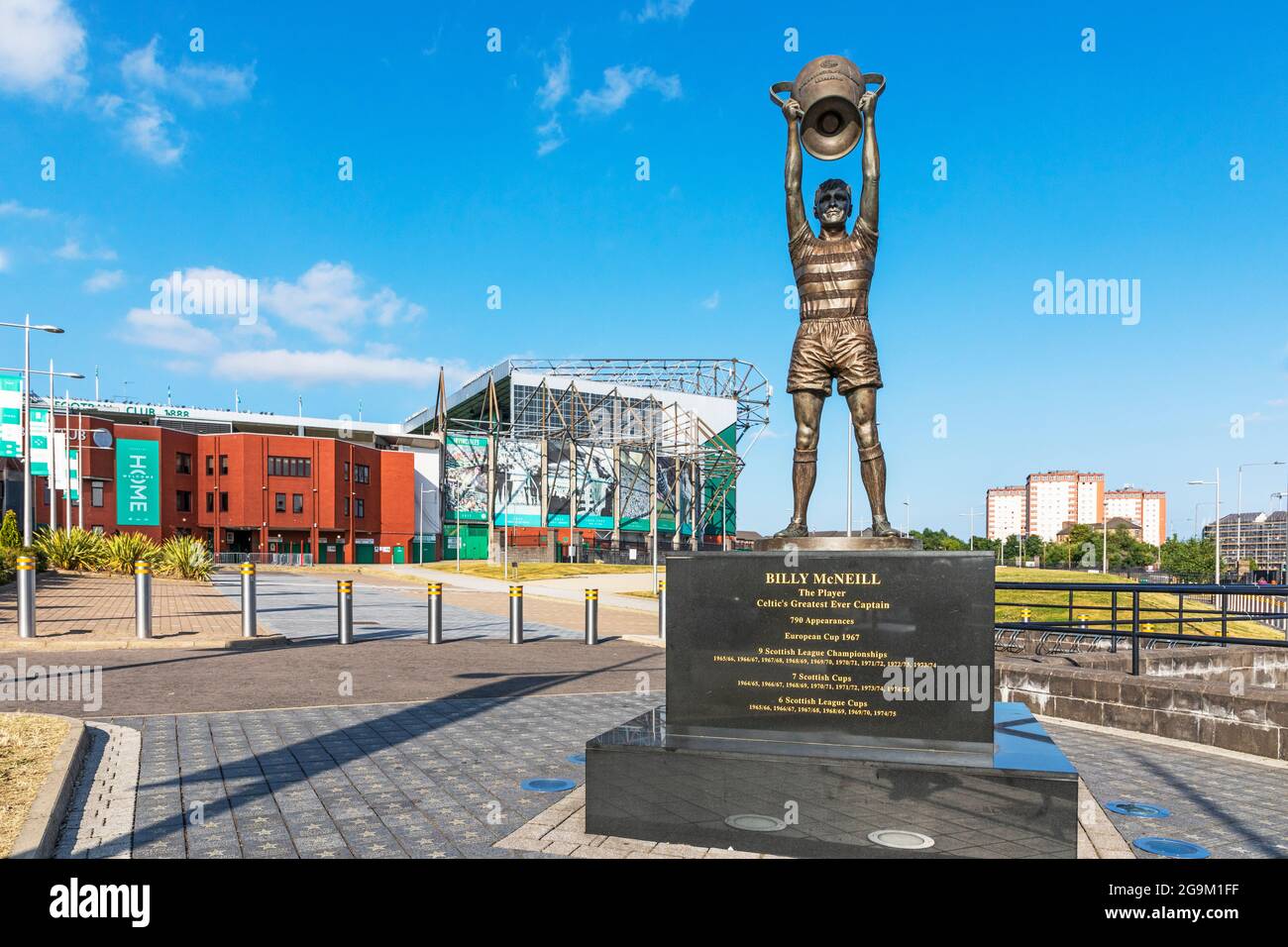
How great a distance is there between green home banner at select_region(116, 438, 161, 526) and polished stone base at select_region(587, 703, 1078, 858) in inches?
2643

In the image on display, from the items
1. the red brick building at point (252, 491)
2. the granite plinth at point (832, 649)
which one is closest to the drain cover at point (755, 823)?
the granite plinth at point (832, 649)

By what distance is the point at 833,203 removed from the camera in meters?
6.71

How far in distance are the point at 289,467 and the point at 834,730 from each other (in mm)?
67265

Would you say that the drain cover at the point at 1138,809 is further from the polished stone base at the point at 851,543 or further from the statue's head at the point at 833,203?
the statue's head at the point at 833,203

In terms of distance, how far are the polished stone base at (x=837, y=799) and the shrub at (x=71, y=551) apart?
31791mm

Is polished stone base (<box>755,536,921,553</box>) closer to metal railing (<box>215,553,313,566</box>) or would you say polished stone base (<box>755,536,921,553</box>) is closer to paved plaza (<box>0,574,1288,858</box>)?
paved plaza (<box>0,574,1288,858</box>)

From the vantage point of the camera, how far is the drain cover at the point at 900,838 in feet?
15.8

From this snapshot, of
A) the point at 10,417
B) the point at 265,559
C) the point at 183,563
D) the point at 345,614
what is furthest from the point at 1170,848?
the point at 265,559

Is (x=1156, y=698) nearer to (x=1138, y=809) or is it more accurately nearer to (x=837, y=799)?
(x=1138, y=809)

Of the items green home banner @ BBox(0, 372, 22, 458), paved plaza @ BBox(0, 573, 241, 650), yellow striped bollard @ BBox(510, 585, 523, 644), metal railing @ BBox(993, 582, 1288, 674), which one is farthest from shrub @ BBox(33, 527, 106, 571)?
metal railing @ BBox(993, 582, 1288, 674)
